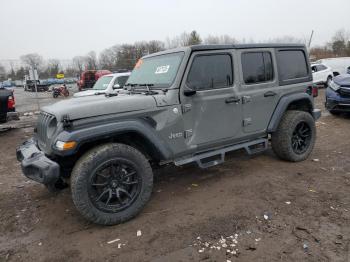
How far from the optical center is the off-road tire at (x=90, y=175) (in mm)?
3279

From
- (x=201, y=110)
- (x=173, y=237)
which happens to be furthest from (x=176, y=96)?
(x=173, y=237)

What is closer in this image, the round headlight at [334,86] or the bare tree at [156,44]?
the round headlight at [334,86]

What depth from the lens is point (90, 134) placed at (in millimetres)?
3256

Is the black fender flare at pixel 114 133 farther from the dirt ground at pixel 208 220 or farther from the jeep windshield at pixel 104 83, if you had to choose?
the jeep windshield at pixel 104 83

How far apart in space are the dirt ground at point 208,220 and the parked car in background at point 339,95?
3958mm

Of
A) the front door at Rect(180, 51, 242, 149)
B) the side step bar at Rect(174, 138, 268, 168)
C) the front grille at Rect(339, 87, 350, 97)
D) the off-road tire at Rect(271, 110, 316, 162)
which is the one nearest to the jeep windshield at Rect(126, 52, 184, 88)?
the front door at Rect(180, 51, 242, 149)

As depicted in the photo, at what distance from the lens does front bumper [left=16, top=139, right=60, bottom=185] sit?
3.19 metres

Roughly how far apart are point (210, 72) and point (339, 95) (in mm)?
6107

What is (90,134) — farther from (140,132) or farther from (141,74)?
(141,74)

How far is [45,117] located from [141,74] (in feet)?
5.31

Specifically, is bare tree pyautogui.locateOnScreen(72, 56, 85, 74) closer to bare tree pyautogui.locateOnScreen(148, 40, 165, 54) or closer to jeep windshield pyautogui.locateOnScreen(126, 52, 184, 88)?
bare tree pyautogui.locateOnScreen(148, 40, 165, 54)

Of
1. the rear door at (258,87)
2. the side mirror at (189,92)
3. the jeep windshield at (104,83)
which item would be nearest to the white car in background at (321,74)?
the jeep windshield at (104,83)

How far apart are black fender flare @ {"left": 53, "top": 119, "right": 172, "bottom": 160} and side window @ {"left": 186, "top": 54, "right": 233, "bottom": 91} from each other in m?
0.88

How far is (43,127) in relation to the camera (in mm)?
3693
